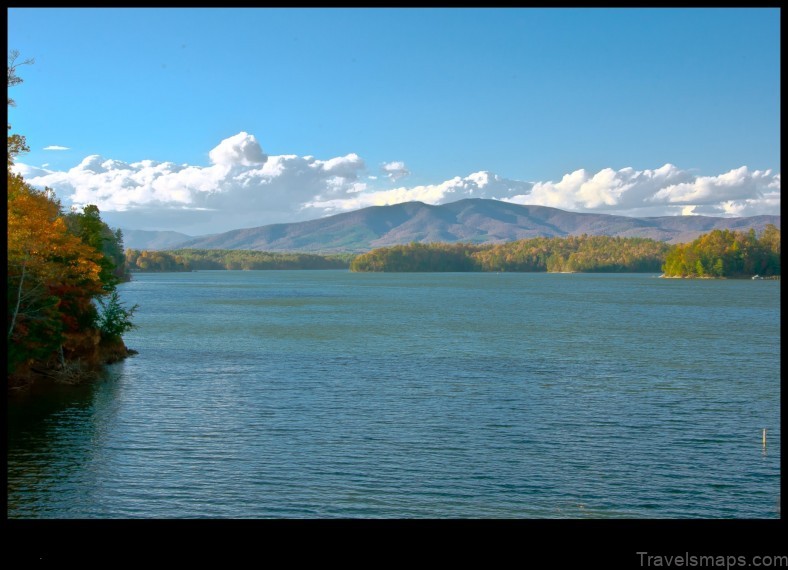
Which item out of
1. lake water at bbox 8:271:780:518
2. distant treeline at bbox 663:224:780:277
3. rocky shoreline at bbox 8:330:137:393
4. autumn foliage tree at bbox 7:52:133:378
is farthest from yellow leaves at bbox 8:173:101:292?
distant treeline at bbox 663:224:780:277

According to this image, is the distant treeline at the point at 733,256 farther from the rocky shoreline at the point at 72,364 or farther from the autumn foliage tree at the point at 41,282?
the autumn foliage tree at the point at 41,282

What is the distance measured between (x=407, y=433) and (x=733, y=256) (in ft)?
565

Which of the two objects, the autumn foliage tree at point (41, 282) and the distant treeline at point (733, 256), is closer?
the autumn foliage tree at point (41, 282)

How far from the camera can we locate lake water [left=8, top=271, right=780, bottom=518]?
17859 mm

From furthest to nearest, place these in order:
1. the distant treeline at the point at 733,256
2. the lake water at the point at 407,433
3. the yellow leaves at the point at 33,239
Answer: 1. the distant treeline at the point at 733,256
2. the yellow leaves at the point at 33,239
3. the lake water at the point at 407,433

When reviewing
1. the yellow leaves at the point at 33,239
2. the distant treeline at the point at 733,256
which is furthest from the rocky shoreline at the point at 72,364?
the distant treeline at the point at 733,256

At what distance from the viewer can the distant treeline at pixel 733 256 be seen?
578 feet

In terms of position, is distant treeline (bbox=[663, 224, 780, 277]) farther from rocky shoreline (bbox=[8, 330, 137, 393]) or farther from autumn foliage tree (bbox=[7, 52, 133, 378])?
autumn foliage tree (bbox=[7, 52, 133, 378])

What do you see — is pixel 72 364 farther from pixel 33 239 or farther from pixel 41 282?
pixel 33 239

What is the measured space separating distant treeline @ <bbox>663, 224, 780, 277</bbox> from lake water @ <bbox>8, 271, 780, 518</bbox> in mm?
135761

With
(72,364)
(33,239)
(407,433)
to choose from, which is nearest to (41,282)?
(33,239)

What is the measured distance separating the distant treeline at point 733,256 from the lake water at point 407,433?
5345 inches
